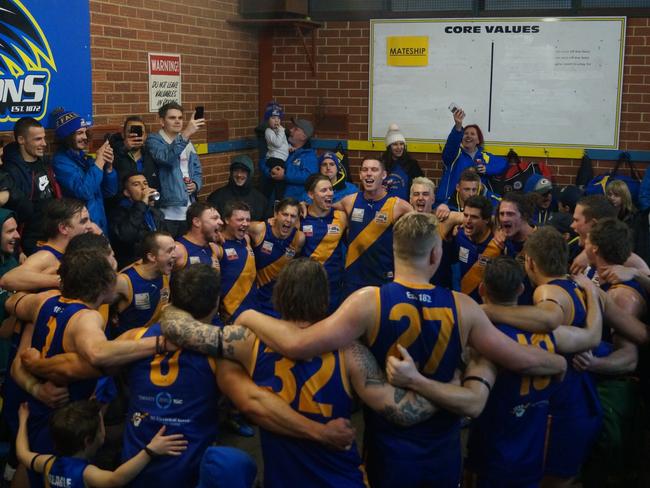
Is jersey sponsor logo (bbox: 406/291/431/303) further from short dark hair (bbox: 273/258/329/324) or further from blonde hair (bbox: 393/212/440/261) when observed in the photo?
short dark hair (bbox: 273/258/329/324)

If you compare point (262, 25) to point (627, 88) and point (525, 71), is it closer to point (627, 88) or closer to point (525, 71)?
point (525, 71)

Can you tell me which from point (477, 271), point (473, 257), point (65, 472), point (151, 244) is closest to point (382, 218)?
point (473, 257)

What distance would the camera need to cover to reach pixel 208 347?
350 centimetres

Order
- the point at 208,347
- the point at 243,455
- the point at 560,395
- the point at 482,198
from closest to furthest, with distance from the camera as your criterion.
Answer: the point at 243,455 → the point at 208,347 → the point at 560,395 → the point at 482,198

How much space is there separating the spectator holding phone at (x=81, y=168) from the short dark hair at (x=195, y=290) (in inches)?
136

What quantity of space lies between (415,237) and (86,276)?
175 cm

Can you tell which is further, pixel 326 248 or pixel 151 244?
pixel 326 248

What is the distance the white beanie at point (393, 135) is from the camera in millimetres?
9961

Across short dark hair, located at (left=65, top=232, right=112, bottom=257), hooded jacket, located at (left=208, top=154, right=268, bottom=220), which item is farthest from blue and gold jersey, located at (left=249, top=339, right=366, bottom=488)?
hooded jacket, located at (left=208, top=154, right=268, bottom=220)

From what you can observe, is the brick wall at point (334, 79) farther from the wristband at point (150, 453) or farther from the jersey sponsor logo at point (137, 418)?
the wristband at point (150, 453)

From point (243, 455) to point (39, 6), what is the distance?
17.9 feet

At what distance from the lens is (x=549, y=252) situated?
4.14 m

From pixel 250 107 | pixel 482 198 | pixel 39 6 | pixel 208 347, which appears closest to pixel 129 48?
pixel 39 6

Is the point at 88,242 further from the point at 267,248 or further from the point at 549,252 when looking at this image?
the point at 549,252
